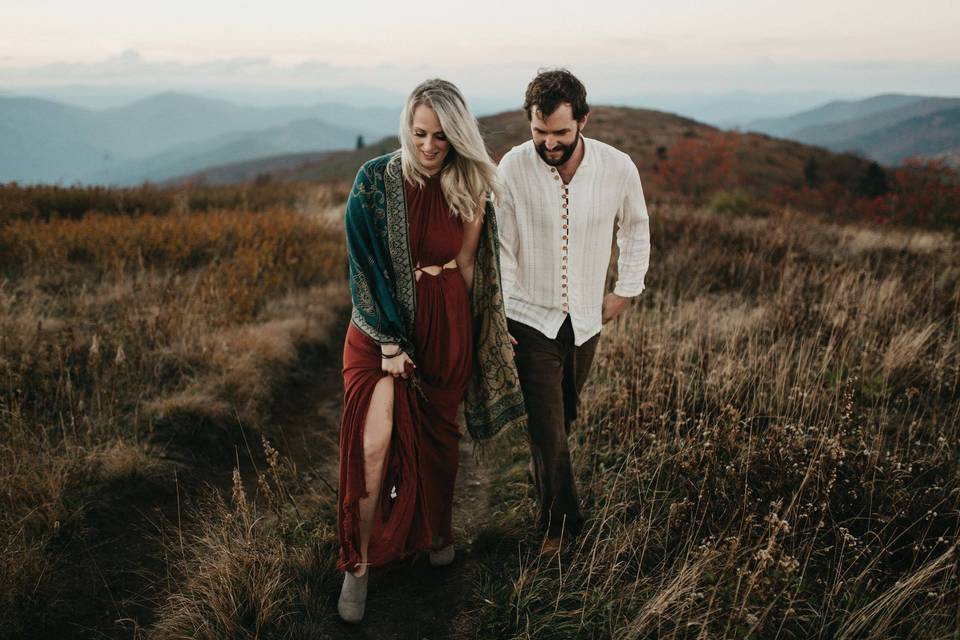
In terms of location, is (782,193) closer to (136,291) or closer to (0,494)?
(136,291)

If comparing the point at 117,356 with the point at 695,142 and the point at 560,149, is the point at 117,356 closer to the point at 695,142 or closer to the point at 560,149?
the point at 560,149

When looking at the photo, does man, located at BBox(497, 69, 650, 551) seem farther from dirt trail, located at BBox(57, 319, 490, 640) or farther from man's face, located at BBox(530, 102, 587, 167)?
dirt trail, located at BBox(57, 319, 490, 640)

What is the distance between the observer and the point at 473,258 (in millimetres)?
2646

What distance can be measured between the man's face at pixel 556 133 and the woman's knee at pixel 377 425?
4.03 feet

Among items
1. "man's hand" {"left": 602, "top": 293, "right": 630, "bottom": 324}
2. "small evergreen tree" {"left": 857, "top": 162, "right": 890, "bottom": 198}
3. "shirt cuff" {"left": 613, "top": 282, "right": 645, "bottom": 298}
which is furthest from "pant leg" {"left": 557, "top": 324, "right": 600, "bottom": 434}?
"small evergreen tree" {"left": 857, "top": 162, "right": 890, "bottom": 198}

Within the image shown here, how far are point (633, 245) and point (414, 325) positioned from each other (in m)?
1.19

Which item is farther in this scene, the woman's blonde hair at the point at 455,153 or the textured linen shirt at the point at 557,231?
the textured linen shirt at the point at 557,231

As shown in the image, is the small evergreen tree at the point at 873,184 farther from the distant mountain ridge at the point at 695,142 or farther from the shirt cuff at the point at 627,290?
the shirt cuff at the point at 627,290

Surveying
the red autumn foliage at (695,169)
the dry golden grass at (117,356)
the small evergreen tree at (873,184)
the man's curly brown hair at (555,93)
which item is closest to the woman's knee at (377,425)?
the man's curly brown hair at (555,93)

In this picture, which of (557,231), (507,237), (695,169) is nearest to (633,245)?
(557,231)

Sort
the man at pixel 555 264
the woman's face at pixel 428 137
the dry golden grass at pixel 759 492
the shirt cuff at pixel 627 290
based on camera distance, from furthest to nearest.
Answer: the shirt cuff at pixel 627 290, the man at pixel 555 264, the woman's face at pixel 428 137, the dry golden grass at pixel 759 492

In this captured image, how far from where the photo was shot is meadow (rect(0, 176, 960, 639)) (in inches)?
90.4

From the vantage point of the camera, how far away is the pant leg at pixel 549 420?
2.67 meters

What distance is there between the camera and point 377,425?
96.5 inches
